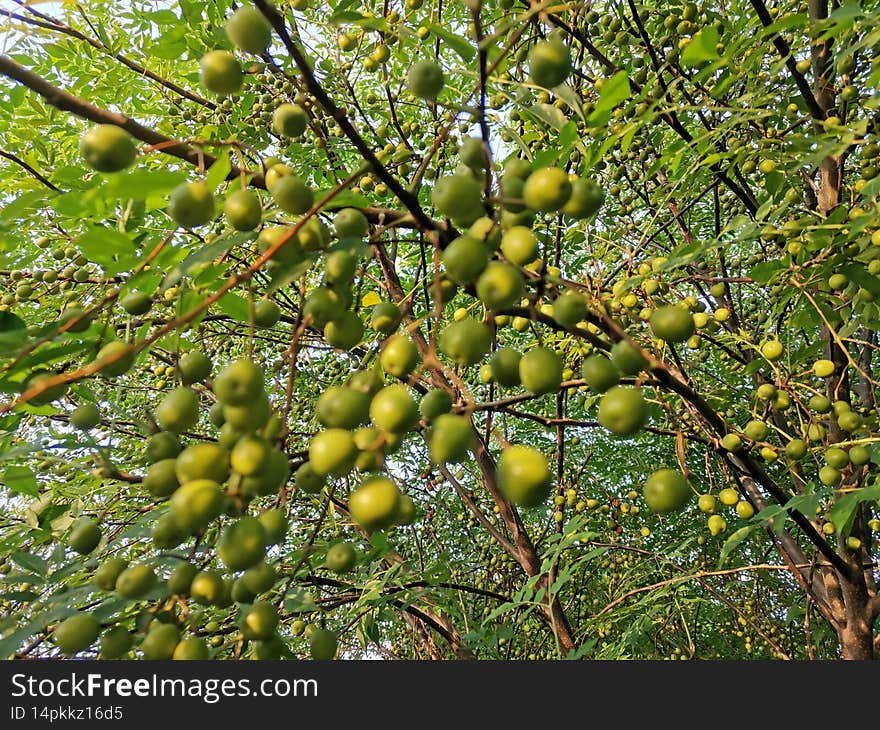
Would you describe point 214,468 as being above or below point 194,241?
below

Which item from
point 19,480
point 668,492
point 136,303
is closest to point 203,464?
point 136,303

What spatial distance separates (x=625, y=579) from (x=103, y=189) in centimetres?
384

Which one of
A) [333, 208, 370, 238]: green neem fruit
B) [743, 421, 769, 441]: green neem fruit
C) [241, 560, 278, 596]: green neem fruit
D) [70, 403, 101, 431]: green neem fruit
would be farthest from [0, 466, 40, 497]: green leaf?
[743, 421, 769, 441]: green neem fruit

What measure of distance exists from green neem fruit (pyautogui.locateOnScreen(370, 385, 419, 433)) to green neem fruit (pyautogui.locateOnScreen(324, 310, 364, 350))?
0.57 ft

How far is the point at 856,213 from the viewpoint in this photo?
7.26 feet

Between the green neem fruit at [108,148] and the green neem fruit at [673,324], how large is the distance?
3.93 feet

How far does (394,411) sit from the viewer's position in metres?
1.10

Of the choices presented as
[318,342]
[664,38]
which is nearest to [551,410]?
[318,342]

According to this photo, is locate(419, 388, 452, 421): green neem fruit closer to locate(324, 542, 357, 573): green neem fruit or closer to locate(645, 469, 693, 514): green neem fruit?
locate(324, 542, 357, 573): green neem fruit

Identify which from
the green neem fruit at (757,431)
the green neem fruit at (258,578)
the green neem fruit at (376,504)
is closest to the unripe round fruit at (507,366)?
the green neem fruit at (376,504)

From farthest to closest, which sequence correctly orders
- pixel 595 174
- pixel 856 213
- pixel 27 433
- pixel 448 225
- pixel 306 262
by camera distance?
pixel 27 433, pixel 595 174, pixel 856 213, pixel 448 225, pixel 306 262

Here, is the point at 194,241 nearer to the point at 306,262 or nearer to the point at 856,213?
the point at 306,262

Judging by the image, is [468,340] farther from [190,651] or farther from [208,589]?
[190,651]

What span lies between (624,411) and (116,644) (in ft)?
3.53
